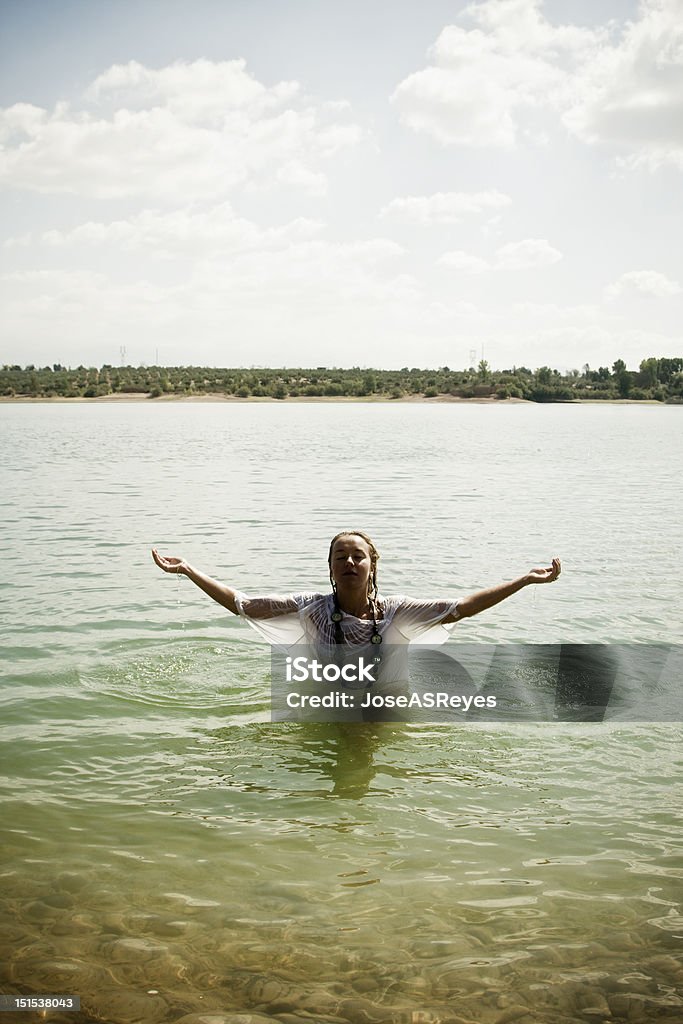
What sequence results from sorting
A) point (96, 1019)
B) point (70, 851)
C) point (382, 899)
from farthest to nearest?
point (70, 851), point (382, 899), point (96, 1019)

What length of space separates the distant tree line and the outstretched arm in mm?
115450

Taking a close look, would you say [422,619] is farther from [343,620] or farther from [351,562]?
[351,562]

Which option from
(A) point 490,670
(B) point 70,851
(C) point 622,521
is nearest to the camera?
(B) point 70,851

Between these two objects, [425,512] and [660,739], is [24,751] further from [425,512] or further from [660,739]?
[425,512]

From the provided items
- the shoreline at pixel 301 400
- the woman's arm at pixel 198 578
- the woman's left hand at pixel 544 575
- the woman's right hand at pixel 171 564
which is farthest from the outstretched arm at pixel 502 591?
the shoreline at pixel 301 400

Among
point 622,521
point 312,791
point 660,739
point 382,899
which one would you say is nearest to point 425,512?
point 622,521

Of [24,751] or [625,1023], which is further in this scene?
[24,751]

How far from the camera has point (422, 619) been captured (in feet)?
21.1

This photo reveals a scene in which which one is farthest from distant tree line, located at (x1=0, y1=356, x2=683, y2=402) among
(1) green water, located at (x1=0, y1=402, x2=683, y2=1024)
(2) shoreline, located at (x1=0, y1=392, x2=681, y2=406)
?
(1) green water, located at (x1=0, y1=402, x2=683, y2=1024)

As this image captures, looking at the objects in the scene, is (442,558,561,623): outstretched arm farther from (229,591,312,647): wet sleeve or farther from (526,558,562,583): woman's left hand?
(229,591,312,647): wet sleeve

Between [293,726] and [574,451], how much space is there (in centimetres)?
3979

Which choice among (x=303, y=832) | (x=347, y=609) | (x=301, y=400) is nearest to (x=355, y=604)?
(x=347, y=609)

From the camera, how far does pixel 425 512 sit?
2105cm

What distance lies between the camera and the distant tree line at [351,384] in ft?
400
